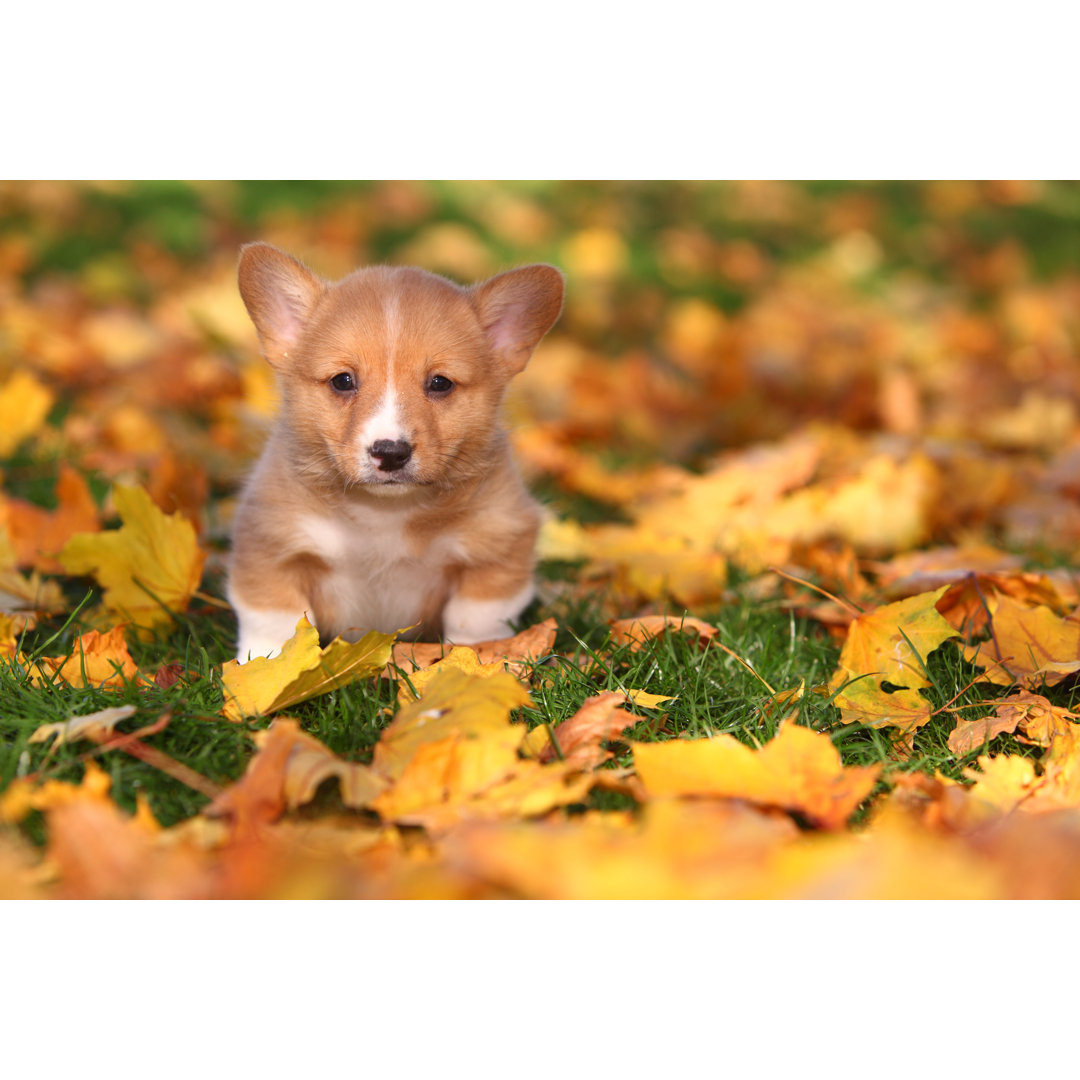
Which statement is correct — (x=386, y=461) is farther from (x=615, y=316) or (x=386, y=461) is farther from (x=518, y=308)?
(x=615, y=316)

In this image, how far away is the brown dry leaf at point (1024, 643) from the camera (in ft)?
9.02

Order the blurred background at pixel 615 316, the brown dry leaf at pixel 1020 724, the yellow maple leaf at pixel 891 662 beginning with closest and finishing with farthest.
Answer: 1. the brown dry leaf at pixel 1020 724
2. the yellow maple leaf at pixel 891 662
3. the blurred background at pixel 615 316

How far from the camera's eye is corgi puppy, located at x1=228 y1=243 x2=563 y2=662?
104 inches

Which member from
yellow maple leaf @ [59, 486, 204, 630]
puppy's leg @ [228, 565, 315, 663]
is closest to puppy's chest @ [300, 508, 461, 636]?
puppy's leg @ [228, 565, 315, 663]

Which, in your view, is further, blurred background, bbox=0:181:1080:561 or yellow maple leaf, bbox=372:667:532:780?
blurred background, bbox=0:181:1080:561

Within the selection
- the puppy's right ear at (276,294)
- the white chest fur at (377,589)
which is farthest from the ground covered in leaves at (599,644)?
the puppy's right ear at (276,294)

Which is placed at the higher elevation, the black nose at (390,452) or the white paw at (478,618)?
the black nose at (390,452)

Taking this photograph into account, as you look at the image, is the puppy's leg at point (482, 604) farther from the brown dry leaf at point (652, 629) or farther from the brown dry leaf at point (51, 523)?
the brown dry leaf at point (51, 523)

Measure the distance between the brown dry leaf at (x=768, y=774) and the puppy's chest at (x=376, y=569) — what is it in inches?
39.7

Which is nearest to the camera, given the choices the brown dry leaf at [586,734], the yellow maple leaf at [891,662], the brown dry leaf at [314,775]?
the brown dry leaf at [314,775]

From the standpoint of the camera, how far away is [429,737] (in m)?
2.24

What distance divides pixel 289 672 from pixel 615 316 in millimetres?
5203

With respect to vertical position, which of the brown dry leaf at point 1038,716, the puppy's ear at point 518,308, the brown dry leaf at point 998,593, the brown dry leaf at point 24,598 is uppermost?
the puppy's ear at point 518,308

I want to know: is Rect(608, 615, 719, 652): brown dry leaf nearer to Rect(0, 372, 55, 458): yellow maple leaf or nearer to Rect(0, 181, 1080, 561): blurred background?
Rect(0, 181, 1080, 561): blurred background
